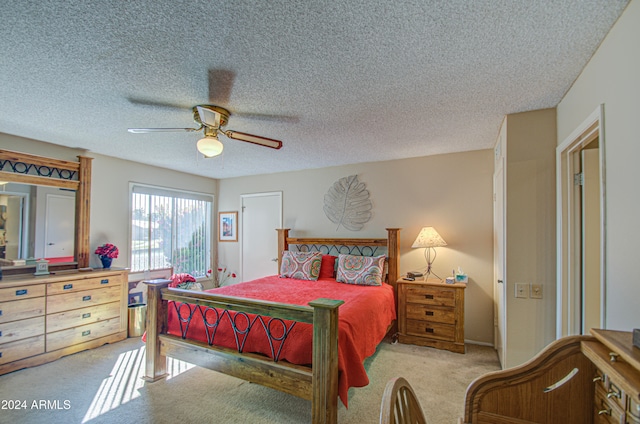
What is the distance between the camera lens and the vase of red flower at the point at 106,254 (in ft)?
12.5

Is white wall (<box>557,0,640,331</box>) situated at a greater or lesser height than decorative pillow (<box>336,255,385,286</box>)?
greater

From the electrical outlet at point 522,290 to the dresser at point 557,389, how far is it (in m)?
1.48

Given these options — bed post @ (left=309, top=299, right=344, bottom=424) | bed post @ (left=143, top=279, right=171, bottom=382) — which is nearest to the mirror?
bed post @ (left=143, top=279, right=171, bottom=382)

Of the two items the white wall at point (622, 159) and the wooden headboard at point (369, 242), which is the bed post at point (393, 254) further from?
the white wall at point (622, 159)

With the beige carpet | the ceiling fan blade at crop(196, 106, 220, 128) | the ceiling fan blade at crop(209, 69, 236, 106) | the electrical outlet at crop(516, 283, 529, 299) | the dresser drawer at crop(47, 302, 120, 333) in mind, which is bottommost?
the beige carpet

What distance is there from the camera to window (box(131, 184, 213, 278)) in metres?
4.51

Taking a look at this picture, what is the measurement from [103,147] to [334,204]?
10.6 feet

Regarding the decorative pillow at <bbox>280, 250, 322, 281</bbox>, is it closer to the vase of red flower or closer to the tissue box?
the tissue box

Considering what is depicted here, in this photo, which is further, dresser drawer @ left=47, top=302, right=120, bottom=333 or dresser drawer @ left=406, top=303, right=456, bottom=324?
dresser drawer @ left=406, top=303, right=456, bottom=324

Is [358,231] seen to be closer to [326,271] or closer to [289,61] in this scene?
[326,271]

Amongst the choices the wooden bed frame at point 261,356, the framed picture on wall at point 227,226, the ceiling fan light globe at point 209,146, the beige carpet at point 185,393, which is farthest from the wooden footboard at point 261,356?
the framed picture on wall at point 227,226

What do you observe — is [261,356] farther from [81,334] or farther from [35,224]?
[35,224]

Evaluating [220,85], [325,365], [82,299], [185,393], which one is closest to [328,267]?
[185,393]

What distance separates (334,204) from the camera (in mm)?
4684
